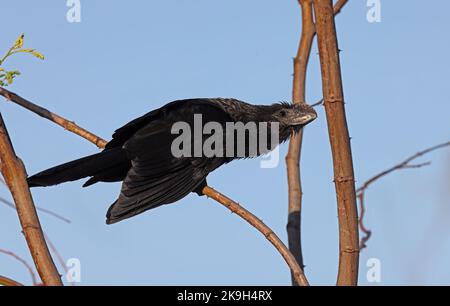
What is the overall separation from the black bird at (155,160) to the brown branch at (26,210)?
1255 mm

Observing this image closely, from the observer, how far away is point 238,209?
3.25 m

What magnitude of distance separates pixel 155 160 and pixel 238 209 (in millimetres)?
1428

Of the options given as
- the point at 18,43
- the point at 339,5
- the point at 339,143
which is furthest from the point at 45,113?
the point at 339,5

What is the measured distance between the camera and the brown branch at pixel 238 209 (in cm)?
279

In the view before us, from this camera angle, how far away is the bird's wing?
4.00 metres

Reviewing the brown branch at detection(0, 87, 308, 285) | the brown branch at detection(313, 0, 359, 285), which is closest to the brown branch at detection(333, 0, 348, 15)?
the brown branch at detection(0, 87, 308, 285)

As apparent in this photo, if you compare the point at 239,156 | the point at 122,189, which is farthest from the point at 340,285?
the point at 239,156

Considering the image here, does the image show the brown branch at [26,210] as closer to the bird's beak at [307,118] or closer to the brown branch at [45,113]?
the brown branch at [45,113]

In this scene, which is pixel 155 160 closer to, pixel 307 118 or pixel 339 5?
pixel 307 118

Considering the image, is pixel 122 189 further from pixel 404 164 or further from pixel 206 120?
pixel 404 164

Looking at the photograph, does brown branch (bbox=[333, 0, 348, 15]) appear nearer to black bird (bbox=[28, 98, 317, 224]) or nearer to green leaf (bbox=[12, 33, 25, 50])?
black bird (bbox=[28, 98, 317, 224])

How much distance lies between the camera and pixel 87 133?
3836mm

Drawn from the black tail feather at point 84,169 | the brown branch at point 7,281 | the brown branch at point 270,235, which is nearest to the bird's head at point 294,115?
the black tail feather at point 84,169

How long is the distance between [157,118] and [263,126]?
991 millimetres
